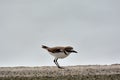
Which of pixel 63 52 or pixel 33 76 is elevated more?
pixel 63 52

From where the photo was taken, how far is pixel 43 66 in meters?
19.1

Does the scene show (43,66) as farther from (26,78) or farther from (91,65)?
(26,78)

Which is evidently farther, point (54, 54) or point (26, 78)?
point (54, 54)

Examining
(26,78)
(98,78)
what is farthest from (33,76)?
(98,78)

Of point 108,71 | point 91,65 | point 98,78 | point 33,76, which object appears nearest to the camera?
point 98,78

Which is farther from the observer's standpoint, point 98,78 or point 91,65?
point 91,65

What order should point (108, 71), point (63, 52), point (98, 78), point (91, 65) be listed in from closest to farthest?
point (98, 78) < point (108, 71) < point (63, 52) < point (91, 65)

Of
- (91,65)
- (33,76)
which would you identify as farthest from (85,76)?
(91,65)

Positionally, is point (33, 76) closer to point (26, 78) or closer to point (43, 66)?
point (26, 78)

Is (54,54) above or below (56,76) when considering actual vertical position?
above

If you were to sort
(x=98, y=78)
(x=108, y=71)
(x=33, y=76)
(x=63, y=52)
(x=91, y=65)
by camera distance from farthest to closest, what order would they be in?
(x=91, y=65), (x=63, y=52), (x=108, y=71), (x=33, y=76), (x=98, y=78)

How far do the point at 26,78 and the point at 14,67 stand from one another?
5139mm

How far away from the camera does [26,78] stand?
1408cm

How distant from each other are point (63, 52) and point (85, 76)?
10.6 feet
